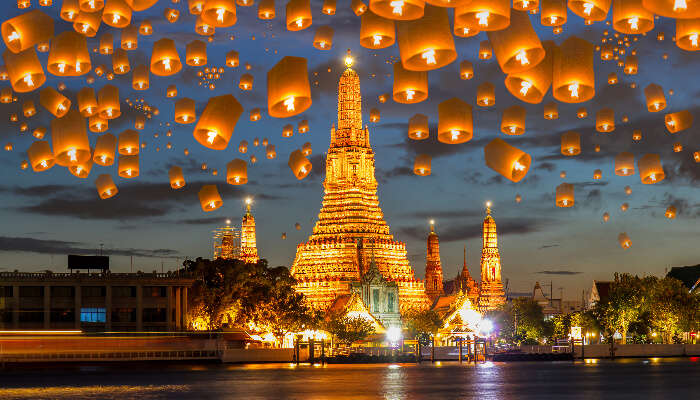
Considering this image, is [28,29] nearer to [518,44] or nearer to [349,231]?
[518,44]

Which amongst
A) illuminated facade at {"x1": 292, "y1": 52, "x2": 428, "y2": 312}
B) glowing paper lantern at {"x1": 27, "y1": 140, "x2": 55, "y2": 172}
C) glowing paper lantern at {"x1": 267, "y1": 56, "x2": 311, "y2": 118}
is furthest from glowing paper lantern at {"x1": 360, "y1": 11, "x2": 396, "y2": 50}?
illuminated facade at {"x1": 292, "y1": 52, "x2": 428, "y2": 312}

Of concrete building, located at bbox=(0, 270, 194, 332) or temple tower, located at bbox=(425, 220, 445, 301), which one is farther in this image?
temple tower, located at bbox=(425, 220, 445, 301)

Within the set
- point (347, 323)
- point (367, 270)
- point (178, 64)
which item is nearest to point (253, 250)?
point (367, 270)

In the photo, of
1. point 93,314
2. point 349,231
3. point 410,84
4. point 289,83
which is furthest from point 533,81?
point 349,231

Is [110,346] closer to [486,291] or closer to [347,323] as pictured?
[347,323]

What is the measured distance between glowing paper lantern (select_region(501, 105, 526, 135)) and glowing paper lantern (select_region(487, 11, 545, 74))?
5.69 m

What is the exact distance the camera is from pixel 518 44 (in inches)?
565

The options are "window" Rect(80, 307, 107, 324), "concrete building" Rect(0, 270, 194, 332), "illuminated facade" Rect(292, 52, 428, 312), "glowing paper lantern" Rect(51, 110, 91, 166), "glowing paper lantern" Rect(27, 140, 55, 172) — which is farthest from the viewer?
"illuminated facade" Rect(292, 52, 428, 312)

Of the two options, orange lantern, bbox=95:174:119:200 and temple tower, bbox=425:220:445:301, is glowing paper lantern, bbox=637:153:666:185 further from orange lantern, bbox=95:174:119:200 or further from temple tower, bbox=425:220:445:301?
temple tower, bbox=425:220:445:301

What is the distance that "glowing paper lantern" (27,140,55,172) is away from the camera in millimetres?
23016

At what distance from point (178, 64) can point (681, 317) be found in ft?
310

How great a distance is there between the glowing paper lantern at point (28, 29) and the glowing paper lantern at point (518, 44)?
7.48m

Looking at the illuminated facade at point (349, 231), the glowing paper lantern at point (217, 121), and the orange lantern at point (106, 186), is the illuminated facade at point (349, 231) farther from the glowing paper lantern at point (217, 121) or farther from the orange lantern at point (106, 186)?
the glowing paper lantern at point (217, 121)

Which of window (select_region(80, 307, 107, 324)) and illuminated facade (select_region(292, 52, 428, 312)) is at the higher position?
illuminated facade (select_region(292, 52, 428, 312))
